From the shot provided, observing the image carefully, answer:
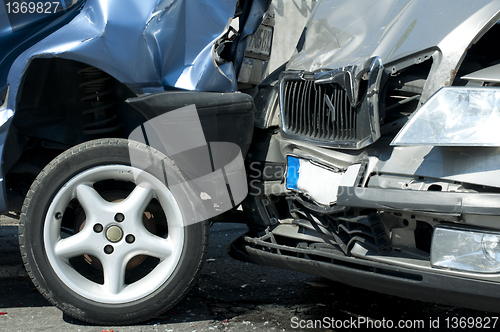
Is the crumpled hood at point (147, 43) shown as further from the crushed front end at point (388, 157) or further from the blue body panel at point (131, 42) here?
the crushed front end at point (388, 157)

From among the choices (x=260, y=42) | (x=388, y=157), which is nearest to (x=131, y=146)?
(x=260, y=42)

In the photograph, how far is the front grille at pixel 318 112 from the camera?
7.91ft

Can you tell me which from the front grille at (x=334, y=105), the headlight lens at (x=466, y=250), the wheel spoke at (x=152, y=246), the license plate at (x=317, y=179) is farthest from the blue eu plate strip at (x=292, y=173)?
the headlight lens at (x=466, y=250)

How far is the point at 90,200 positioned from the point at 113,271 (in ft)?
1.26

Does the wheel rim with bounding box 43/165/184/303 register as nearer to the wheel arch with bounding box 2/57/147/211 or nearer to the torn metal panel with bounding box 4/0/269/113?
the wheel arch with bounding box 2/57/147/211

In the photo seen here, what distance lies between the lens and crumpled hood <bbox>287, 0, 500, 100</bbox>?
2.05 m

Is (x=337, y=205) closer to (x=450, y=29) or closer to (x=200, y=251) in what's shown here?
(x=200, y=251)

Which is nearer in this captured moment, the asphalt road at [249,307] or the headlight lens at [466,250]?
the headlight lens at [466,250]

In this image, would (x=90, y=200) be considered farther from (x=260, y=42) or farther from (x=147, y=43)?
(x=260, y=42)

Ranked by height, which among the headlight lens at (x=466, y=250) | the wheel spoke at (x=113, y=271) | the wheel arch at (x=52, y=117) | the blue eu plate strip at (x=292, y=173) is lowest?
the wheel spoke at (x=113, y=271)

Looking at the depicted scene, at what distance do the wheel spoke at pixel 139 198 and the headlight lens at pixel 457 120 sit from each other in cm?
128

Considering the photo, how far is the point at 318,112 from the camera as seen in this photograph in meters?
2.56

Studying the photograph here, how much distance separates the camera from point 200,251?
2.51 metres

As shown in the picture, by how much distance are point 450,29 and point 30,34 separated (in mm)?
2116
